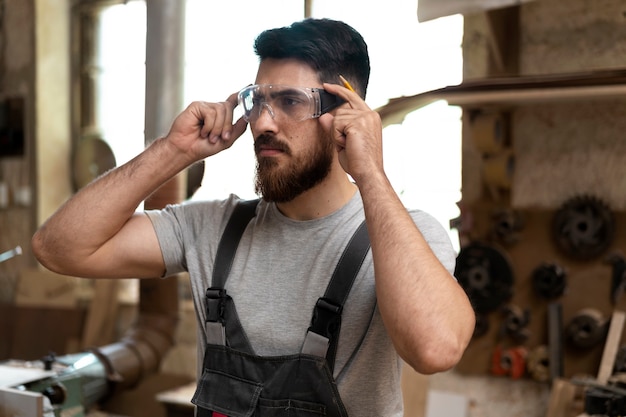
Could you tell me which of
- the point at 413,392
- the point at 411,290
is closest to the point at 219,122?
the point at 411,290

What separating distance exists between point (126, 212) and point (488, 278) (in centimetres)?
232

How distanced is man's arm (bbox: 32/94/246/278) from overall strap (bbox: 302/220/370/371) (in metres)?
0.54

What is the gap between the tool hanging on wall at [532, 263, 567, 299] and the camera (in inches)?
142

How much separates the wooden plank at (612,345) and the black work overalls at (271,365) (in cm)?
215

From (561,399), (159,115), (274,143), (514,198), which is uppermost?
(159,115)

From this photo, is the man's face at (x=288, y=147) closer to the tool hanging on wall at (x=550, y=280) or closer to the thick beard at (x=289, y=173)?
the thick beard at (x=289, y=173)

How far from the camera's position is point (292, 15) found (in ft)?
15.8

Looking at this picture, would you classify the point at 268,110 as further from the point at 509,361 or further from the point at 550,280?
the point at 509,361

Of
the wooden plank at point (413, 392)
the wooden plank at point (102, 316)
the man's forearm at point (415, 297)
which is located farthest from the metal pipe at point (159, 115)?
the man's forearm at point (415, 297)

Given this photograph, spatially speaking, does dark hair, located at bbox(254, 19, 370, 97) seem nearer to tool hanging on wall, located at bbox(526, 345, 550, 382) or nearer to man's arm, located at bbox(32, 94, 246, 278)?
man's arm, located at bbox(32, 94, 246, 278)

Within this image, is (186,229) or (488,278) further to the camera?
(488,278)

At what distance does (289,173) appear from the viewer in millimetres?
1839

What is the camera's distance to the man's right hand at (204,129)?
200cm

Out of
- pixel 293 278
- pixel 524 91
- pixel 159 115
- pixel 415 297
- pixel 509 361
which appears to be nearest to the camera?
pixel 415 297
